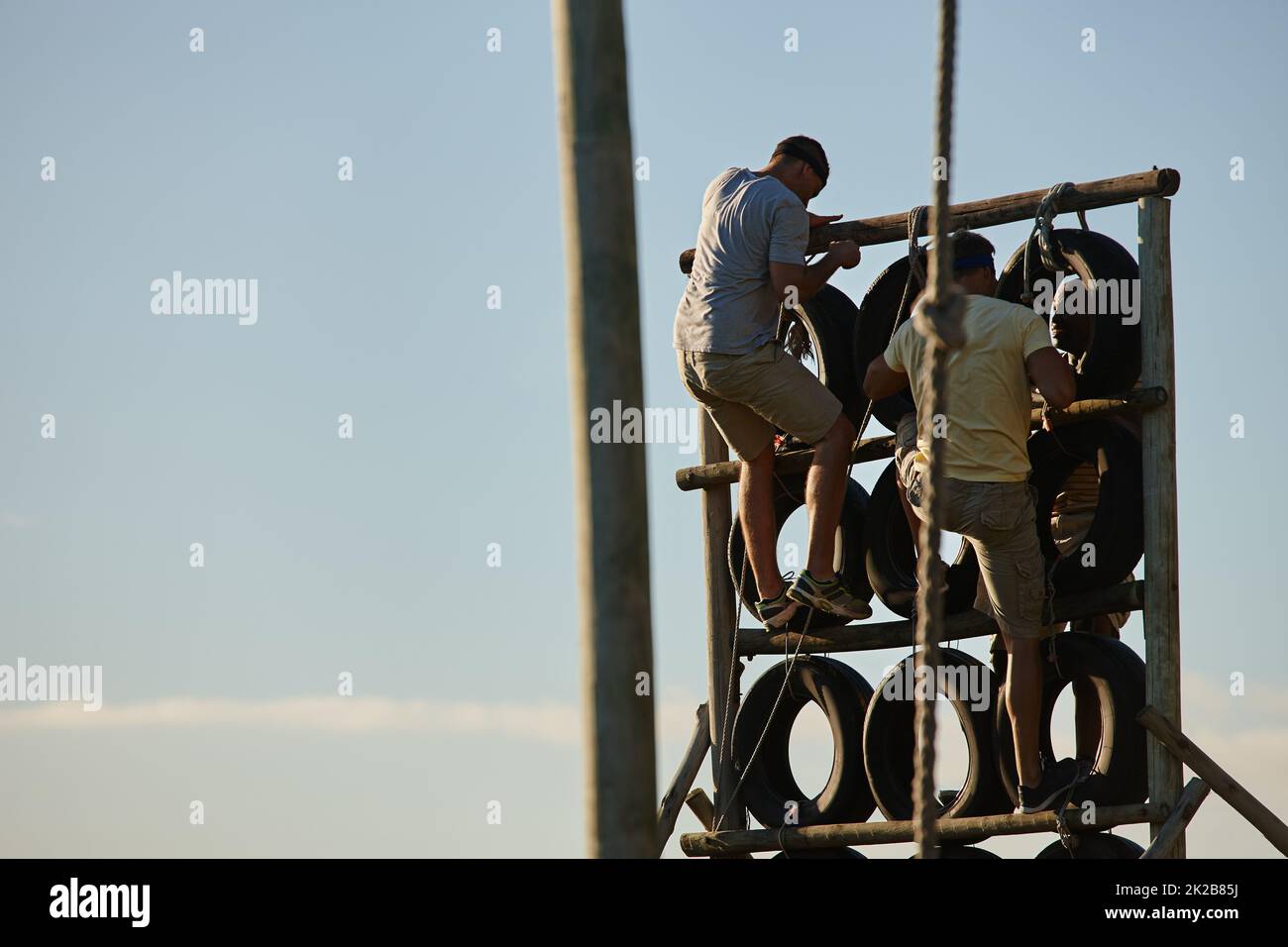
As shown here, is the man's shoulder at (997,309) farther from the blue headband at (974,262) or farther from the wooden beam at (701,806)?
the wooden beam at (701,806)

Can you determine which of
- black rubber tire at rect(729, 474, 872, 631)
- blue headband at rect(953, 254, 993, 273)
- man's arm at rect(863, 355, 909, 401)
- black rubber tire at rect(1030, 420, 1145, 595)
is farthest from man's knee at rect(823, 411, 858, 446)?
blue headband at rect(953, 254, 993, 273)

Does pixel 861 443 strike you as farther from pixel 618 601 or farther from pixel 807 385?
pixel 618 601

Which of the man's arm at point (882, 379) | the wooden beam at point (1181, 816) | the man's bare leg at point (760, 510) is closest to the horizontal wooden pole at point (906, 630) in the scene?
the man's bare leg at point (760, 510)

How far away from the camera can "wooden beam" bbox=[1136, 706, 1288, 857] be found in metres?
7.81

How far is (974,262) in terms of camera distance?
8.35m

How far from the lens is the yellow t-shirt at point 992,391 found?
8062mm

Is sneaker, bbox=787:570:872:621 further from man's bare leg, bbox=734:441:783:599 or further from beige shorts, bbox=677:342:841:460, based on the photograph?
beige shorts, bbox=677:342:841:460

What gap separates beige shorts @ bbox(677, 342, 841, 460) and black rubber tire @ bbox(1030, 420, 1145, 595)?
1.03 meters

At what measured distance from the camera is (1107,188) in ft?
28.3

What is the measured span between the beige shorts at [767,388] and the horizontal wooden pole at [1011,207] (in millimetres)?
800

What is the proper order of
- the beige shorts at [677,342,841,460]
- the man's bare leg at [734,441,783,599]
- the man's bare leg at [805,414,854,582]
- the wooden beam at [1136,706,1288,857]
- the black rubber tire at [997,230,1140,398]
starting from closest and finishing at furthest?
the wooden beam at [1136,706,1288,857] < the black rubber tire at [997,230,1140,398] < the beige shorts at [677,342,841,460] < the man's bare leg at [805,414,854,582] < the man's bare leg at [734,441,783,599]
